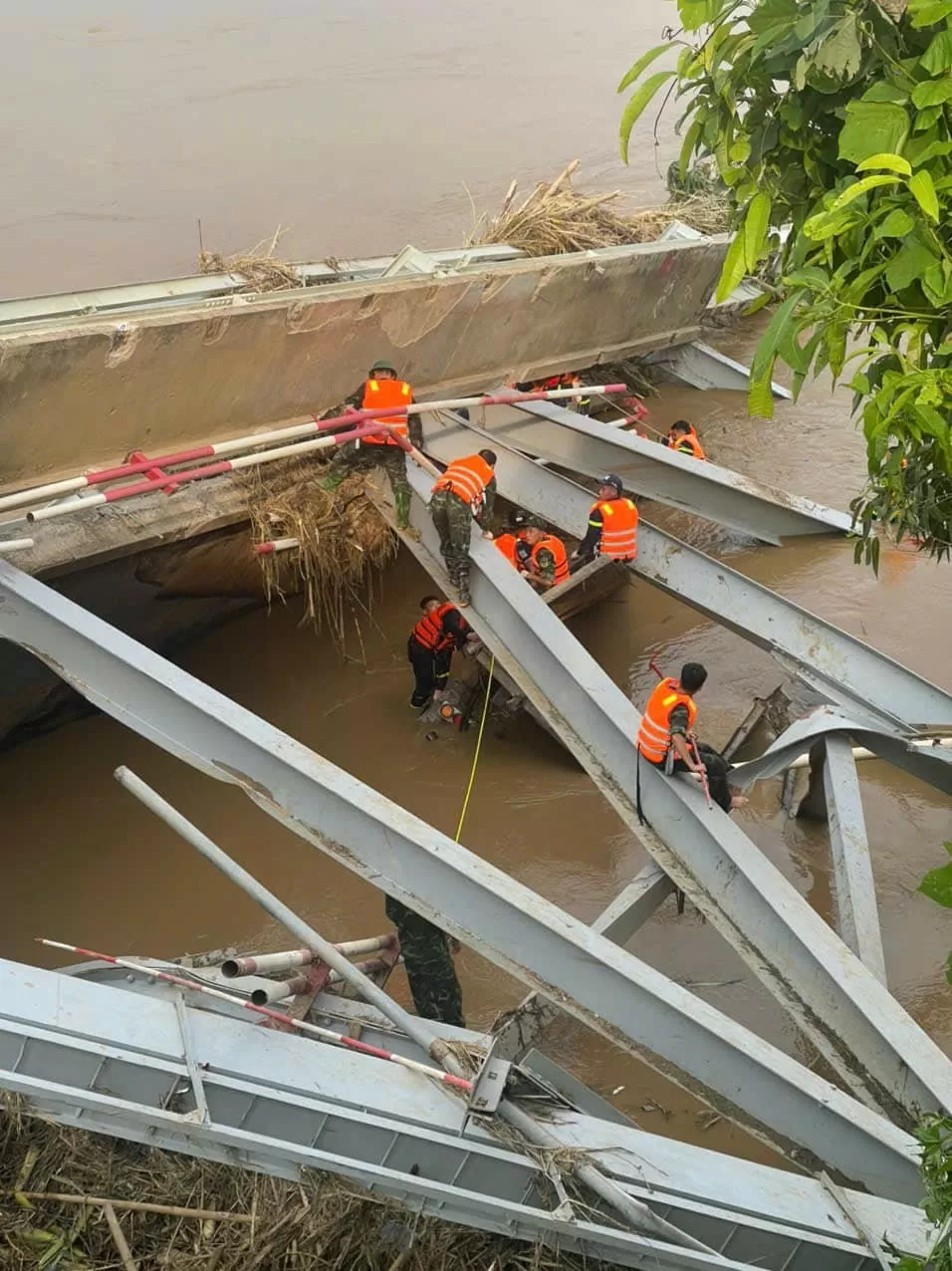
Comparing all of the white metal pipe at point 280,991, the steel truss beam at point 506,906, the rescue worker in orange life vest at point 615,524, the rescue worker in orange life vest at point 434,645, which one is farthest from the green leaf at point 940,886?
the rescue worker in orange life vest at point 434,645

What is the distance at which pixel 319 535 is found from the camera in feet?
27.8

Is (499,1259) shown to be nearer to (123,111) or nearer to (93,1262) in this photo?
(93,1262)

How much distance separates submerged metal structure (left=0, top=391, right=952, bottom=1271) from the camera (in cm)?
401

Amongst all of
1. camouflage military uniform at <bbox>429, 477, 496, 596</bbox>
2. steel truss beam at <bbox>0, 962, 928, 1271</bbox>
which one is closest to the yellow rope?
camouflage military uniform at <bbox>429, 477, 496, 596</bbox>

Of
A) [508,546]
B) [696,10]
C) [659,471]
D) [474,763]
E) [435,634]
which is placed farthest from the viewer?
[659,471]

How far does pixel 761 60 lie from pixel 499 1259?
4086mm

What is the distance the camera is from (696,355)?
1363 cm

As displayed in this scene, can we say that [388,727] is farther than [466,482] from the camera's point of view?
Yes

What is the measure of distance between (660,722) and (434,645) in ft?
10.3

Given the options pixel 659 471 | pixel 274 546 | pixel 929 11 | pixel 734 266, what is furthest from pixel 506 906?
pixel 659 471

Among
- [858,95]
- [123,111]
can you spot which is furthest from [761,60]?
[123,111]

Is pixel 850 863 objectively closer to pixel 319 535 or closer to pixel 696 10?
pixel 696 10

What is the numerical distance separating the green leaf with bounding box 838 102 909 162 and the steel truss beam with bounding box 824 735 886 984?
337cm

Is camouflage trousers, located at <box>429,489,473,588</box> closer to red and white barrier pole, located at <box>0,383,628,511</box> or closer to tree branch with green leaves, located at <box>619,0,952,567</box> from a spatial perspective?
red and white barrier pole, located at <box>0,383,628,511</box>
